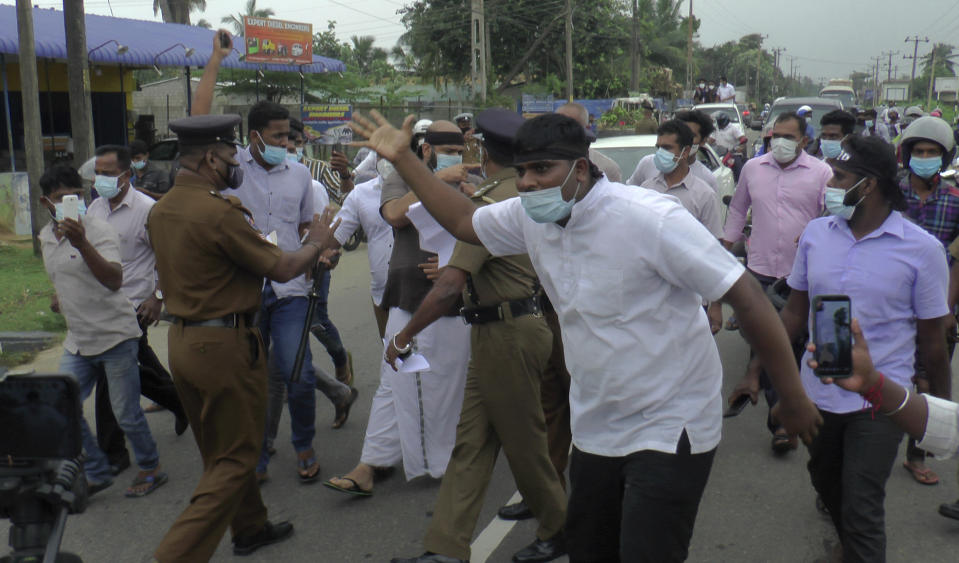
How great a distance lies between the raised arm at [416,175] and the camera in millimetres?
3047

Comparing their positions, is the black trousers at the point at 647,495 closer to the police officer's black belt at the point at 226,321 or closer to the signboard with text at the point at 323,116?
the police officer's black belt at the point at 226,321

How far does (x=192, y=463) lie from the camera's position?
543 cm

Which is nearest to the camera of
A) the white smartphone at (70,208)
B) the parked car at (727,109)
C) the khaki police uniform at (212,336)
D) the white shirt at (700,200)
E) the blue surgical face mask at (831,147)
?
the khaki police uniform at (212,336)

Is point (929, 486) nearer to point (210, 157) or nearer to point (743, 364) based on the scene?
point (743, 364)

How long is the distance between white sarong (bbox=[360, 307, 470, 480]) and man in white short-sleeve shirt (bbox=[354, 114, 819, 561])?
1.81 meters

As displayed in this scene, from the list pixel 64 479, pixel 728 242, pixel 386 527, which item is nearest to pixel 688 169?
pixel 728 242

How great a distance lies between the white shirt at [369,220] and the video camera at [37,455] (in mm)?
2747

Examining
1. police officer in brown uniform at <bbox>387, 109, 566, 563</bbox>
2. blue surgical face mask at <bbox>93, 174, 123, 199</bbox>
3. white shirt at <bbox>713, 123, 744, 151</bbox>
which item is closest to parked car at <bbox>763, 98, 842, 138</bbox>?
white shirt at <bbox>713, 123, 744, 151</bbox>

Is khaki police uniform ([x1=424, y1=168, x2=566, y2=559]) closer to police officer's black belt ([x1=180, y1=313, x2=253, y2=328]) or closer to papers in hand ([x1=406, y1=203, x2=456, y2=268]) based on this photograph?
papers in hand ([x1=406, y1=203, x2=456, y2=268])

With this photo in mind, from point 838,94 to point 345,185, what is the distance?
27831 mm

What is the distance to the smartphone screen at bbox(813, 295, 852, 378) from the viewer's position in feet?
7.82

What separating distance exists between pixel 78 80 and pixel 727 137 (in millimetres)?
10527

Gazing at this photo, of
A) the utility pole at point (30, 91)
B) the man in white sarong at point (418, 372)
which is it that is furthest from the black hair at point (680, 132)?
the utility pole at point (30, 91)

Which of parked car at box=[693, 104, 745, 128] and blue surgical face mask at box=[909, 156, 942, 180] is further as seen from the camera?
parked car at box=[693, 104, 745, 128]
